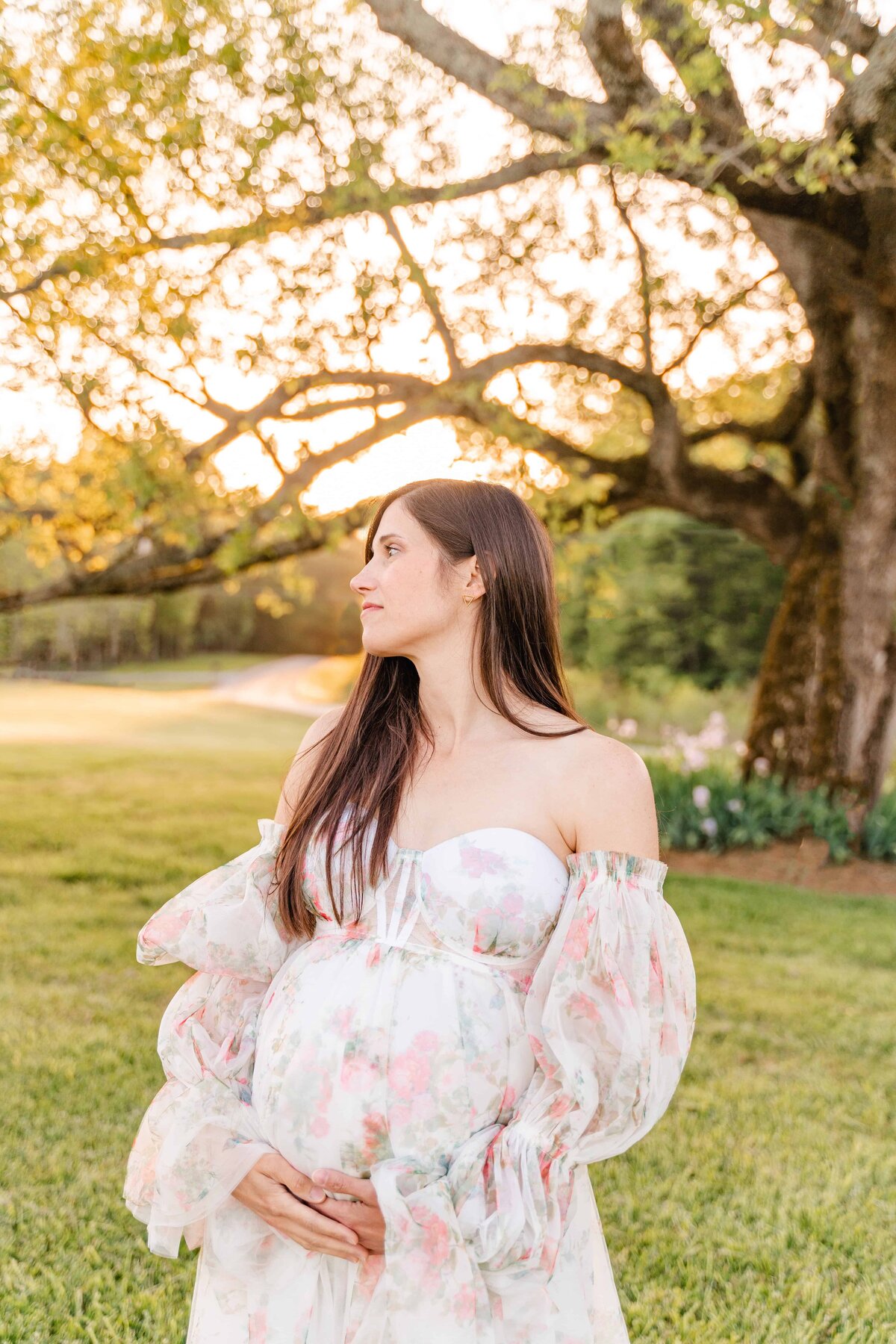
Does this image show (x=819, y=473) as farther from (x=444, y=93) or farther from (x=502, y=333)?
(x=444, y=93)

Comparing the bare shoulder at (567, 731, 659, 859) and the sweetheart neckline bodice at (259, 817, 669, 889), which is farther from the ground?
the bare shoulder at (567, 731, 659, 859)

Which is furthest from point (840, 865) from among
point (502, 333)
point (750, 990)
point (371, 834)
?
point (371, 834)

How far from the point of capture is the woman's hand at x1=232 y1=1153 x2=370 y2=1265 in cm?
190

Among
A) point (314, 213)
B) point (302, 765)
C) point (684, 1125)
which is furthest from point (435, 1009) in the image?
point (314, 213)

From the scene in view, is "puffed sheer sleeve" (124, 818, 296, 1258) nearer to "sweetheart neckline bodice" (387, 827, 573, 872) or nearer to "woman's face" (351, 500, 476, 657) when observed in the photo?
"sweetheart neckline bodice" (387, 827, 573, 872)

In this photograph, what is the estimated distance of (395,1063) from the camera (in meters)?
1.95

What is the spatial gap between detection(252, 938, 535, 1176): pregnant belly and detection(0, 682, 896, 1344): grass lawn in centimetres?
165

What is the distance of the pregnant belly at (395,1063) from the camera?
1.93 meters

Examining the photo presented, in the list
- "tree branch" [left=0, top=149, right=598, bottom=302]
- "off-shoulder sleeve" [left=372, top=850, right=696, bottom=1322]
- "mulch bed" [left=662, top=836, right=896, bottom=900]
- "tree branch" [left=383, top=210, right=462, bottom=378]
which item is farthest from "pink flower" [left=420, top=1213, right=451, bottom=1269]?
"mulch bed" [left=662, top=836, right=896, bottom=900]

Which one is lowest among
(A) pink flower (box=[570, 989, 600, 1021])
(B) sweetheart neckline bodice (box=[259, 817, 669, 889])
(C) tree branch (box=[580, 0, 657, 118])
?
(A) pink flower (box=[570, 989, 600, 1021])

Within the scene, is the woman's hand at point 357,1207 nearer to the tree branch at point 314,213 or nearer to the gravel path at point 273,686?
the tree branch at point 314,213

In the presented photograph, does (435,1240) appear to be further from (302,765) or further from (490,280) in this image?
(490,280)

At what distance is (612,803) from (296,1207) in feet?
3.08

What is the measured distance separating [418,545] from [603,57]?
16.5 feet
